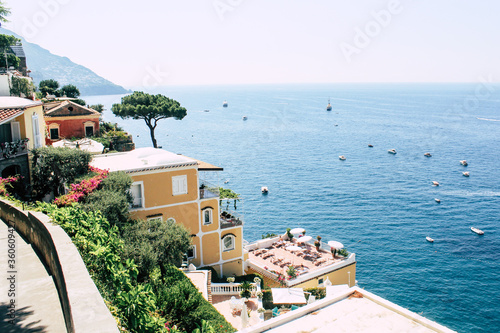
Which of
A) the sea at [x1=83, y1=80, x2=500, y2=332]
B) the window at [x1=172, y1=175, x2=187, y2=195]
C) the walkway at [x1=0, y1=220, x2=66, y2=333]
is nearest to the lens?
the walkway at [x1=0, y1=220, x2=66, y2=333]

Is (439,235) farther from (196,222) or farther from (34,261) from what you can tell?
(34,261)

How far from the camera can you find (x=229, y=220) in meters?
32.0

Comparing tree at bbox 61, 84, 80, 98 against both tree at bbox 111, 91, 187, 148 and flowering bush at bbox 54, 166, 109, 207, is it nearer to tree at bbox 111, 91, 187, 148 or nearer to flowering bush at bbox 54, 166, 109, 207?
tree at bbox 111, 91, 187, 148

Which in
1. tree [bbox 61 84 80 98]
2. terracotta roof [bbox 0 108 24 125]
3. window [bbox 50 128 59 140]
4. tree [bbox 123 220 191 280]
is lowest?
tree [bbox 123 220 191 280]

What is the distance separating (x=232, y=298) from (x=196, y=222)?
22.7ft

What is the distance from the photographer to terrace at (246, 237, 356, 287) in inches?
1308

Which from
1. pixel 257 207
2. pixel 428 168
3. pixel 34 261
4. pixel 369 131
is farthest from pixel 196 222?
pixel 369 131

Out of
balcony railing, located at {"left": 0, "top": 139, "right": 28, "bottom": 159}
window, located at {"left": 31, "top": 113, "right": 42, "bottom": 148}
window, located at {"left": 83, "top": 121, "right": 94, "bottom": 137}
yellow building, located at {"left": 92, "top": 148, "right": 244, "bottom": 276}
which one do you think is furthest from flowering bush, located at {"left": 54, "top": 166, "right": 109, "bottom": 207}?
window, located at {"left": 83, "top": 121, "right": 94, "bottom": 137}

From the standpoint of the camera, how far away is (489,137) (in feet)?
391

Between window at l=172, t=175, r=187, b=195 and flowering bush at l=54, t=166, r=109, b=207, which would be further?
window at l=172, t=175, r=187, b=195

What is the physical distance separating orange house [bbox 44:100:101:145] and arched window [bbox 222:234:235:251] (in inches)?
829

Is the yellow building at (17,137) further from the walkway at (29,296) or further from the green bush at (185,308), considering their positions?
the walkway at (29,296)

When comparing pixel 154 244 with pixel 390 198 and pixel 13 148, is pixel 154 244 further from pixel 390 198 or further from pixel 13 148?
pixel 390 198

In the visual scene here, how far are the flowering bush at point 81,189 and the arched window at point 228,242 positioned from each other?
12.2 metres
